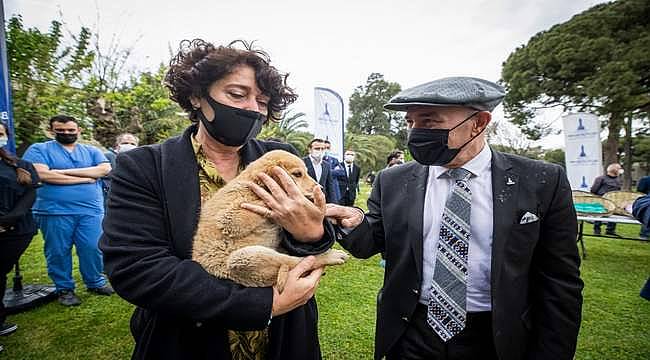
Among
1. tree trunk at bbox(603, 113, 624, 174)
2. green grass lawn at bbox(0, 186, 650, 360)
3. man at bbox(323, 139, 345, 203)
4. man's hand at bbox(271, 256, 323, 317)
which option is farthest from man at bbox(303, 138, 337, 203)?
tree trunk at bbox(603, 113, 624, 174)

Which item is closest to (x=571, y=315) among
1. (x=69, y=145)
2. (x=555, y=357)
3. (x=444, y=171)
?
(x=555, y=357)

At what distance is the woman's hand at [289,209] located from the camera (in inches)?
63.1

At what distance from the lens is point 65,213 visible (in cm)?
501

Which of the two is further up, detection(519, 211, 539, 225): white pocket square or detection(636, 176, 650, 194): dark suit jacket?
detection(519, 211, 539, 225): white pocket square

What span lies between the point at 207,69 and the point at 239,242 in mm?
952

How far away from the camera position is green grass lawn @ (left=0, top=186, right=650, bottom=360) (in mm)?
3980

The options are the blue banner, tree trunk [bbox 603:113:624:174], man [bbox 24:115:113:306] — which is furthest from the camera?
tree trunk [bbox 603:113:624:174]

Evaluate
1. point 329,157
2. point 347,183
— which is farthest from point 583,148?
point 329,157

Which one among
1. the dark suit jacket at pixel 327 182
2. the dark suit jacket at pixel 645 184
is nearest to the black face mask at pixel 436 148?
Answer: the dark suit jacket at pixel 645 184

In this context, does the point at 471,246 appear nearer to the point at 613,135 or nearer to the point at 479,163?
the point at 479,163

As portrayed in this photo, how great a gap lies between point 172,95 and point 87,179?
4.37m

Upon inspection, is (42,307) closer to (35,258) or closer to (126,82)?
(35,258)

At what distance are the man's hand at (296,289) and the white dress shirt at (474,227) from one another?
0.80m

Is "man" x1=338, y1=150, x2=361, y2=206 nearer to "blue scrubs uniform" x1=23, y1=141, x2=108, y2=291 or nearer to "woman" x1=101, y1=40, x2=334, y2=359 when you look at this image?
"blue scrubs uniform" x1=23, y1=141, x2=108, y2=291
